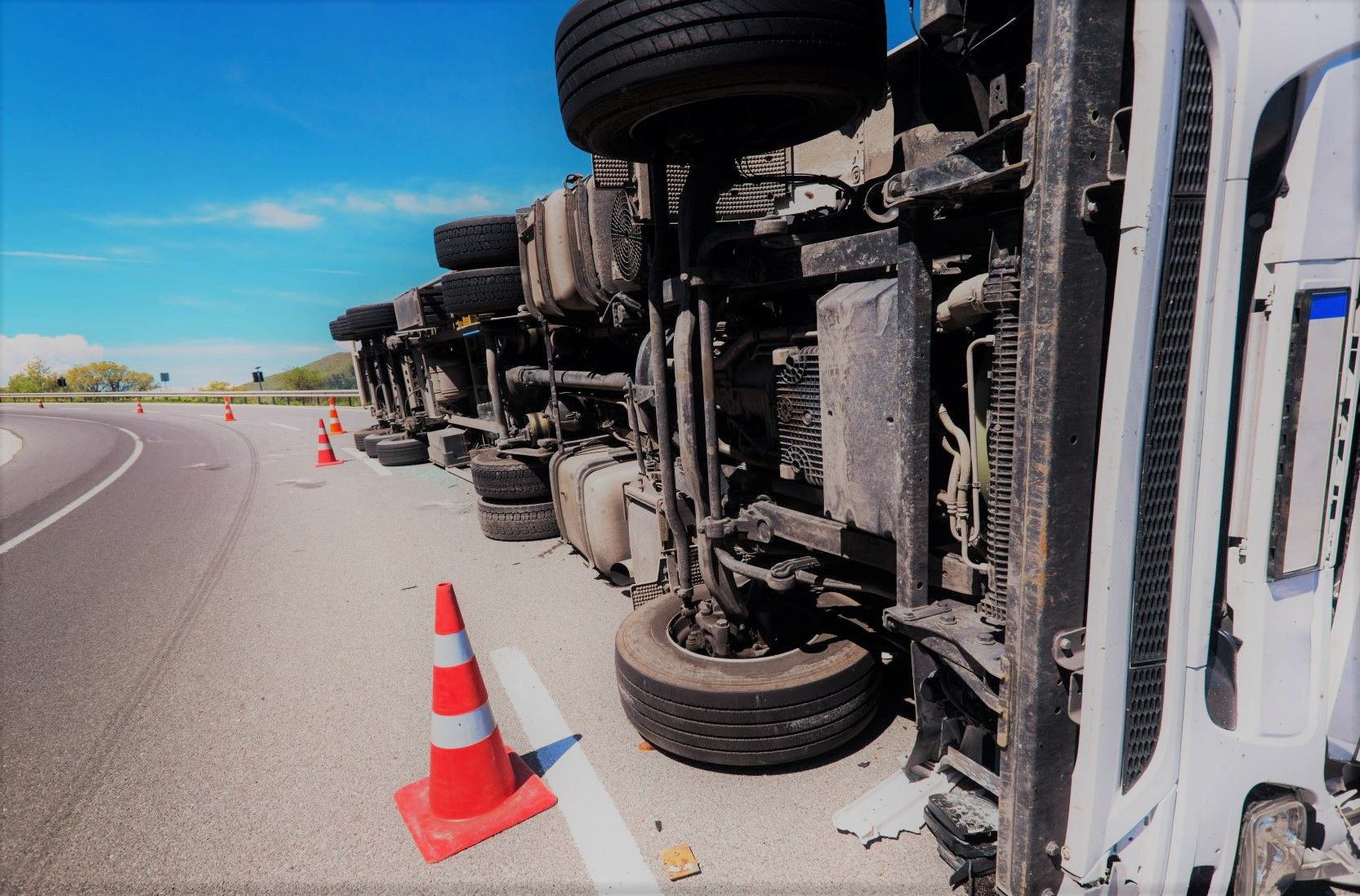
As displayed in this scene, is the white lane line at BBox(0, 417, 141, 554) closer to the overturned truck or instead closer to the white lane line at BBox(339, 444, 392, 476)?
the white lane line at BBox(339, 444, 392, 476)

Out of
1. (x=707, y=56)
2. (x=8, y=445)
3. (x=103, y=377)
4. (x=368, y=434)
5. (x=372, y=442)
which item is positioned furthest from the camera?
(x=103, y=377)

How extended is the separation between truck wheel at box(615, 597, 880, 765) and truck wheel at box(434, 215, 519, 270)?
17.9 feet

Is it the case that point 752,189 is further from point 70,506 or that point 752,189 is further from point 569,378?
point 70,506

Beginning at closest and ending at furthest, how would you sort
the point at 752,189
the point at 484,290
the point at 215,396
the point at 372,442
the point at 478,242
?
1. the point at 752,189
2. the point at 484,290
3. the point at 478,242
4. the point at 372,442
5. the point at 215,396

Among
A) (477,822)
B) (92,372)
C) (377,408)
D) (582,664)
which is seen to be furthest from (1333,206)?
(92,372)

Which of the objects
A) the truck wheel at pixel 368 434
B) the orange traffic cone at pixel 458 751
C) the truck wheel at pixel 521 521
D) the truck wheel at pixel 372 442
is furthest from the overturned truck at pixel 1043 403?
the truck wheel at pixel 368 434

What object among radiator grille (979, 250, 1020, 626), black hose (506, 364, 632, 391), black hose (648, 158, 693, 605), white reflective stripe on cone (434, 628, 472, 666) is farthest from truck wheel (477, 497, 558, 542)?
radiator grille (979, 250, 1020, 626)

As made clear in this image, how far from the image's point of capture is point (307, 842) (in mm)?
2344

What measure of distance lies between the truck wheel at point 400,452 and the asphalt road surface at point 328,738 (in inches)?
153

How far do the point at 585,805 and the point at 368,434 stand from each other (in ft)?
37.7

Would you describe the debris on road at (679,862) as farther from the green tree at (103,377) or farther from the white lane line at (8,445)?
the green tree at (103,377)

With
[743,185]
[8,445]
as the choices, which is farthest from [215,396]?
[743,185]

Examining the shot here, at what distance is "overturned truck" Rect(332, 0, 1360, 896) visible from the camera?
4.67ft

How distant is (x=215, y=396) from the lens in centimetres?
3231
